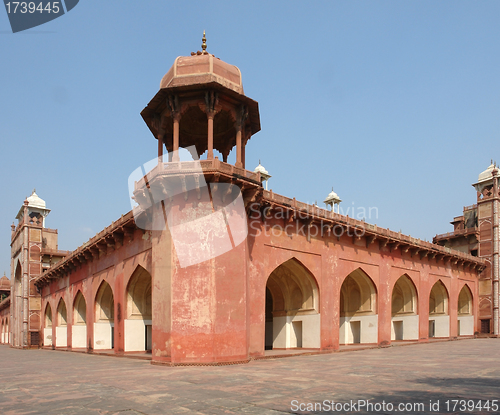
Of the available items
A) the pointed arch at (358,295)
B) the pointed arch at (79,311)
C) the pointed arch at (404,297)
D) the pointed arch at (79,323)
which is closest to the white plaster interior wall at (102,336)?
the pointed arch at (79,323)

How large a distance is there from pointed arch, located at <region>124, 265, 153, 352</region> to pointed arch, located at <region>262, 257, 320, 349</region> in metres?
5.00

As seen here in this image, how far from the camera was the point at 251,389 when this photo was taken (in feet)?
27.3

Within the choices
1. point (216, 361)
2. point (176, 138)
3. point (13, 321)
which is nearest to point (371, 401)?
point (216, 361)

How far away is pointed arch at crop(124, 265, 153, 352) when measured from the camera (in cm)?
1839

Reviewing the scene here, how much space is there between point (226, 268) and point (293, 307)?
6483 mm

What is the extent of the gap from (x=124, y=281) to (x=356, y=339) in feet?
37.4

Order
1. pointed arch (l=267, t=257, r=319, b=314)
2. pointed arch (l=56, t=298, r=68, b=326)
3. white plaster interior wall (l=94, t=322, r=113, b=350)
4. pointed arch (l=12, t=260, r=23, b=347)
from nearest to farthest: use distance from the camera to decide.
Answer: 1. pointed arch (l=267, t=257, r=319, b=314)
2. white plaster interior wall (l=94, t=322, r=113, b=350)
3. pointed arch (l=56, t=298, r=68, b=326)
4. pointed arch (l=12, t=260, r=23, b=347)

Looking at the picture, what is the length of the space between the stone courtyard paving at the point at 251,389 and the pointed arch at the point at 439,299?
17377 mm

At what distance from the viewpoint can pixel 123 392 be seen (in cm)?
826

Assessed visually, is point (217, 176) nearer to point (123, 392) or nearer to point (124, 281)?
point (123, 392)

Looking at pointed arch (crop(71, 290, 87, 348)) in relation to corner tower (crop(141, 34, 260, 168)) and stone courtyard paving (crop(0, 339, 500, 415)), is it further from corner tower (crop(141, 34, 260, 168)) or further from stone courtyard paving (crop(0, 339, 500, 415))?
stone courtyard paving (crop(0, 339, 500, 415))

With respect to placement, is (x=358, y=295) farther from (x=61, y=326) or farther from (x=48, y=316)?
(x=48, y=316)

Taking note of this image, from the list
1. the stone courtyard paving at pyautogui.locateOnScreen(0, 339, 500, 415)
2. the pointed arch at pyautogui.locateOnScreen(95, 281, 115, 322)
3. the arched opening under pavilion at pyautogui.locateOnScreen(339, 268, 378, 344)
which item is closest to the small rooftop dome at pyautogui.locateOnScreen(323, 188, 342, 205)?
the arched opening under pavilion at pyautogui.locateOnScreen(339, 268, 378, 344)

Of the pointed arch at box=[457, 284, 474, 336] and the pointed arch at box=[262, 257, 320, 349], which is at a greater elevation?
the pointed arch at box=[262, 257, 320, 349]
